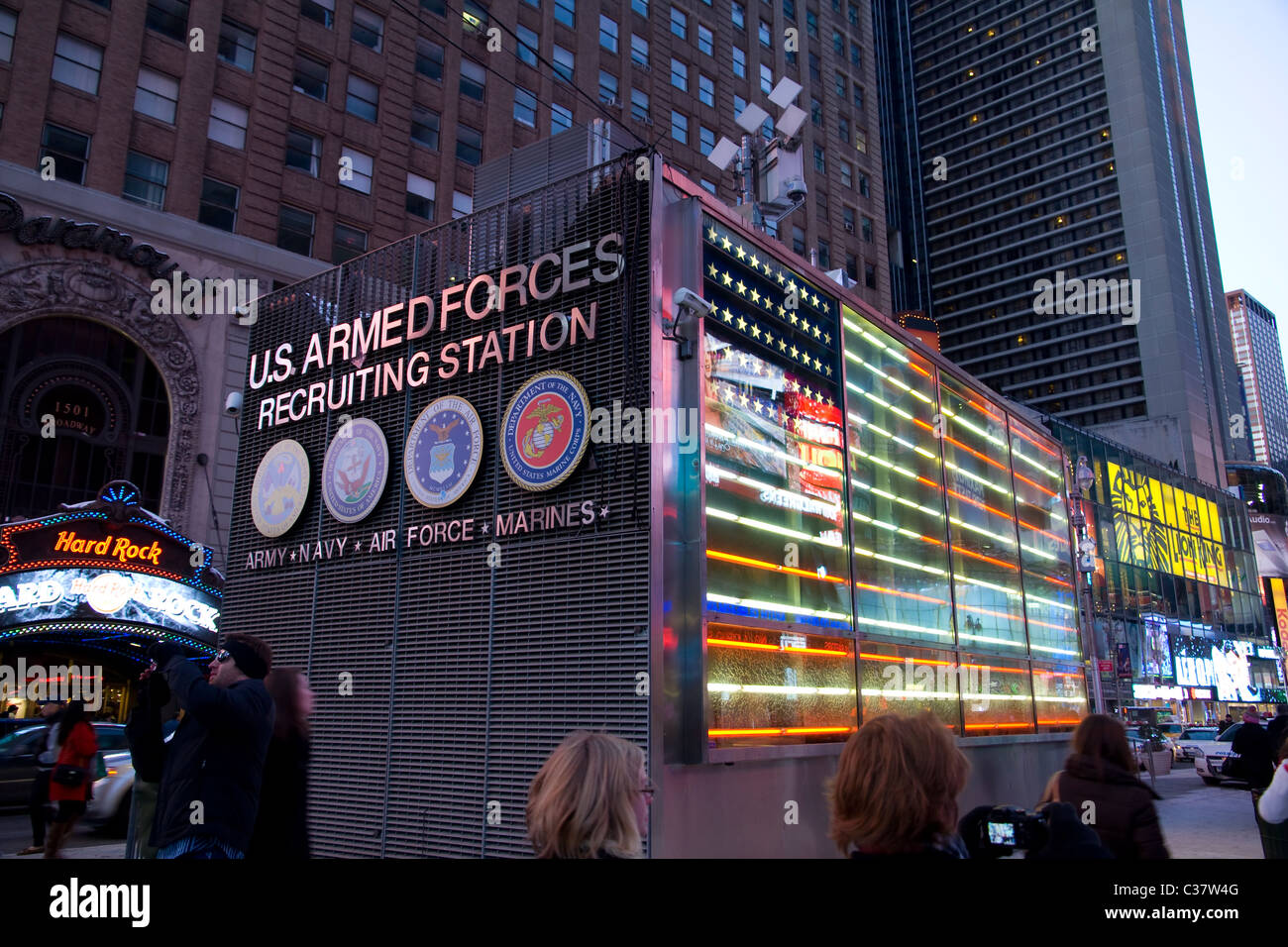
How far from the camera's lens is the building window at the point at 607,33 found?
4150 centimetres

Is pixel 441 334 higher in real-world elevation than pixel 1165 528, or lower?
lower

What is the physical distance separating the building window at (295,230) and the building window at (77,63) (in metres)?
5.92

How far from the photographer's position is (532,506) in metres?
9.81

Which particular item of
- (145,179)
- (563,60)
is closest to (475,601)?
(145,179)

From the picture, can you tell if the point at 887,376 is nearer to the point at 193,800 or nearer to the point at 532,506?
the point at 532,506

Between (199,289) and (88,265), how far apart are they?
291 centimetres

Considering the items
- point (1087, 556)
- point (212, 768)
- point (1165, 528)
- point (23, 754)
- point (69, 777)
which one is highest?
point (1165, 528)

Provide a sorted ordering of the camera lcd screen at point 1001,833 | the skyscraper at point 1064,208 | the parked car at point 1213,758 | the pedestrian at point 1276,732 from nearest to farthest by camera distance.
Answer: the camera lcd screen at point 1001,833 → the pedestrian at point 1276,732 → the parked car at point 1213,758 → the skyscraper at point 1064,208

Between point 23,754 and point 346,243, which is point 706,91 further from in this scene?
point 23,754

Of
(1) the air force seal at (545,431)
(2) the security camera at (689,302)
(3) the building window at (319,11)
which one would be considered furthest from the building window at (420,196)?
(2) the security camera at (689,302)

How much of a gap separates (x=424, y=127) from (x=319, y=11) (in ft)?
16.5

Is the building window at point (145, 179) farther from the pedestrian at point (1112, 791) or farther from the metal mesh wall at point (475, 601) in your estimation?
the pedestrian at point (1112, 791)

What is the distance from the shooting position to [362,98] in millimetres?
33000

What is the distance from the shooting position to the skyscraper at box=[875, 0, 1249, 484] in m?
102
